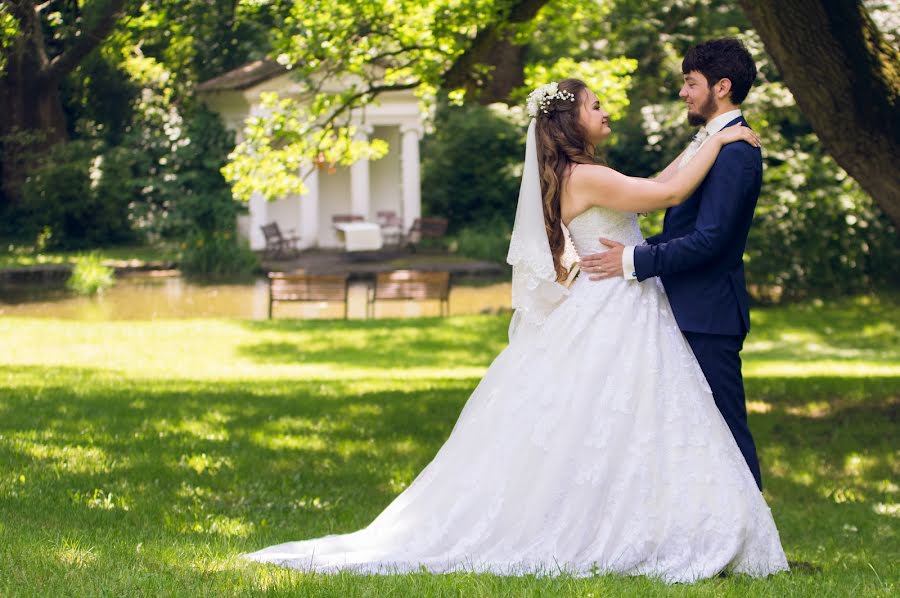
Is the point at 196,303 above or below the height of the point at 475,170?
below

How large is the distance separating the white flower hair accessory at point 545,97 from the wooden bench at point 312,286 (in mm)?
15056

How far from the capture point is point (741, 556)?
497cm

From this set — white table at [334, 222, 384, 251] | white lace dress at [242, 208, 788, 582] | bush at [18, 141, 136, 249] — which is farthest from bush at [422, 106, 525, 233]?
white lace dress at [242, 208, 788, 582]

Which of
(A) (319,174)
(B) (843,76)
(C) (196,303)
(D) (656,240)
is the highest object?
(B) (843,76)

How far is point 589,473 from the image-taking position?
5.16 meters

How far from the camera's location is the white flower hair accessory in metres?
5.57

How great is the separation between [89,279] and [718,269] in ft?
71.6

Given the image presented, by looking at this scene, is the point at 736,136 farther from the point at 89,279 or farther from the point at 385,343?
the point at 89,279

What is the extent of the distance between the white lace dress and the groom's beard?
1.74 feet

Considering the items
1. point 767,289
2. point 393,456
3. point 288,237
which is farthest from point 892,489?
point 288,237

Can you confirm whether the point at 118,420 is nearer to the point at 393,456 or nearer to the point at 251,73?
the point at 393,456

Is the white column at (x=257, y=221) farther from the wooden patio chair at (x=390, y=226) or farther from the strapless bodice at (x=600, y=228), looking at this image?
the strapless bodice at (x=600, y=228)

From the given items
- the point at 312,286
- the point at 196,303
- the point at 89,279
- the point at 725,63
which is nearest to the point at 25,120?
the point at 89,279

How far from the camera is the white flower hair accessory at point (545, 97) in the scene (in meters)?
5.57
